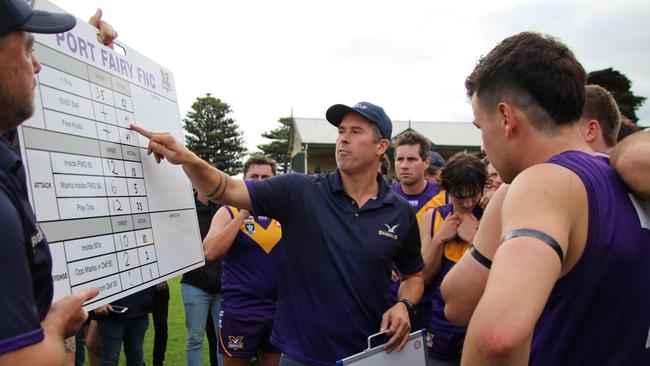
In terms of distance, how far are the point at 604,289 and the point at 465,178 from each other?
195cm

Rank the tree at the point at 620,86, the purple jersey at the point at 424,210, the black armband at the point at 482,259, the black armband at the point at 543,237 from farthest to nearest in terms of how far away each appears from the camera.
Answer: the tree at the point at 620,86
the purple jersey at the point at 424,210
the black armband at the point at 482,259
the black armband at the point at 543,237

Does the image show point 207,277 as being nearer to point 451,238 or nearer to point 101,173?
point 451,238

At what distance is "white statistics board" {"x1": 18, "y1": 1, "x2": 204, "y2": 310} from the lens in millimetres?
1491

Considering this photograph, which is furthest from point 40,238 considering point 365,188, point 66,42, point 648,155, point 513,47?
point 365,188

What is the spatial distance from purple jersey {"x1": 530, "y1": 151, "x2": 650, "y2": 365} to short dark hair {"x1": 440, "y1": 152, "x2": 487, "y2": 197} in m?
1.79

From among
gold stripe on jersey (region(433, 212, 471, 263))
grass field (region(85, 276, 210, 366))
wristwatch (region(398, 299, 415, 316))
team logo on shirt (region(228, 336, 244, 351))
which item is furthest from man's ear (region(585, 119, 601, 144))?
grass field (region(85, 276, 210, 366))

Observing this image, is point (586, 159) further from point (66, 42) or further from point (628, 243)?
point (66, 42)

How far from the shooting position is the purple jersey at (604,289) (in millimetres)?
1179

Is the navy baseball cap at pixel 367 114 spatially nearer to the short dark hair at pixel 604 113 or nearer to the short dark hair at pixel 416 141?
the short dark hair at pixel 604 113

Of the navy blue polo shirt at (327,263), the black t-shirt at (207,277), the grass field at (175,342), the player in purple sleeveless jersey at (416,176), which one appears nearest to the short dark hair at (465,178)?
the navy blue polo shirt at (327,263)

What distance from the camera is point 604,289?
3.98 ft

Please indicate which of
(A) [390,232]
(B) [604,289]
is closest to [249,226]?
(A) [390,232]

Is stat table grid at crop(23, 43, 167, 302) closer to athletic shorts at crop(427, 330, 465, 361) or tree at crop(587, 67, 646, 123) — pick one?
athletic shorts at crop(427, 330, 465, 361)

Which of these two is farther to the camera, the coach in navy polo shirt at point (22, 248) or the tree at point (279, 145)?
the tree at point (279, 145)
